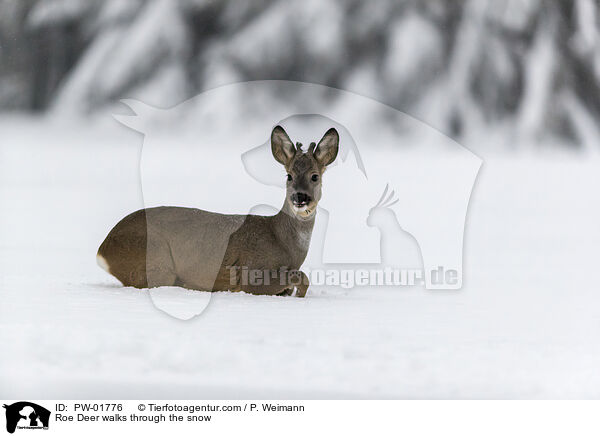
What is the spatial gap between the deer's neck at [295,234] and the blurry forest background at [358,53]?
5.75 meters

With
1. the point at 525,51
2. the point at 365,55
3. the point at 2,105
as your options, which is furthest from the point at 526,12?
the point at 2,105

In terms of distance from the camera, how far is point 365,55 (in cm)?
1049

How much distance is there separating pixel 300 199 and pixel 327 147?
1.15 ft

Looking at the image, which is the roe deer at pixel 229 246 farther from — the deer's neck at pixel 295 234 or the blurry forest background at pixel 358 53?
the blurry forest background at pixel 358 53

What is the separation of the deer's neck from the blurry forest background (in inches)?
227

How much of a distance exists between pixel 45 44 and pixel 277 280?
681 cm

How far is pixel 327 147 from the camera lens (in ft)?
13.7

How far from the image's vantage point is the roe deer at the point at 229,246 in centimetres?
412

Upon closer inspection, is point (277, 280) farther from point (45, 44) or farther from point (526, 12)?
point (526, 12)

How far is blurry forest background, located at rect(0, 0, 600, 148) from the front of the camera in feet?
32.9

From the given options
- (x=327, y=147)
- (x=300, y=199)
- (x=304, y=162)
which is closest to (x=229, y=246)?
(x=300, y=199)

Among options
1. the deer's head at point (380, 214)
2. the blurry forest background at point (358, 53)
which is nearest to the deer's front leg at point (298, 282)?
the deer's head at point (380, 214)
